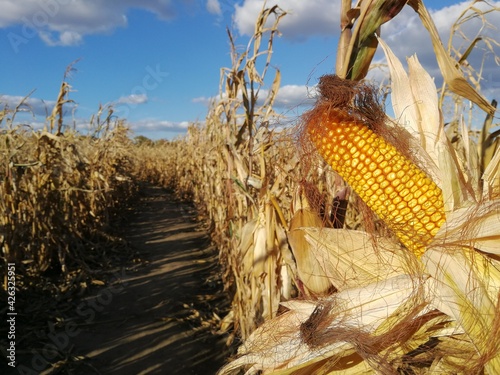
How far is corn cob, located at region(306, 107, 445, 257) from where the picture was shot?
1.09 m

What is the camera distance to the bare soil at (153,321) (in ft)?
13.8

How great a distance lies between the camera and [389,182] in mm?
1106

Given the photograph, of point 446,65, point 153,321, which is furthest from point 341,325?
point 153,321

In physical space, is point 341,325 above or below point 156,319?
above

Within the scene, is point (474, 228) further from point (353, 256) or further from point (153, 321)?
point (153, 321)

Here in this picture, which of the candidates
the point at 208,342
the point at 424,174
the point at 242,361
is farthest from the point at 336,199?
the point at 208,342

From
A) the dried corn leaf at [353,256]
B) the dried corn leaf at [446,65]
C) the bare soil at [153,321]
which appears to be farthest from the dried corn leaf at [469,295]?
the bare soil at [153,321]

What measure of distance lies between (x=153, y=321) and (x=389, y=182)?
15.6 ft

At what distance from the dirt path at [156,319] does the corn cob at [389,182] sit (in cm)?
358

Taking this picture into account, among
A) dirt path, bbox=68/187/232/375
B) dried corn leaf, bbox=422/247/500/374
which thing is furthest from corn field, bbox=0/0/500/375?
dirt path, bbox=68/187/232/375

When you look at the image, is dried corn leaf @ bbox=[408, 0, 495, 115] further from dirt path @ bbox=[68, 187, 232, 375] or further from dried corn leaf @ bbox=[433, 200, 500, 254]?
dirt path @ bbox=[68, 187, 232, 375]

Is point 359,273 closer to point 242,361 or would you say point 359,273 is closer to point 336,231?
point 336,231

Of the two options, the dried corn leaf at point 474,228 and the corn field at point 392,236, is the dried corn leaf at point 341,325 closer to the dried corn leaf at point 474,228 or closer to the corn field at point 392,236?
the corn field at point 392,236

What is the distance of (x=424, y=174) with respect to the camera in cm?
112
